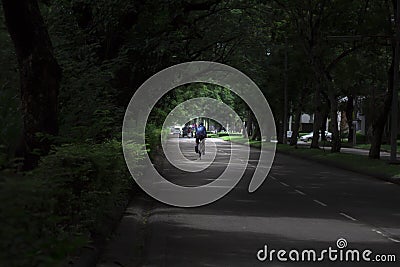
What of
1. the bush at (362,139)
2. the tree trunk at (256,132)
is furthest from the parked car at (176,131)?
the bush at (362,139)

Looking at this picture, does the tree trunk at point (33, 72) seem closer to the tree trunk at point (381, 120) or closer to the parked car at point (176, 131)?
the tree trunk at point (381, 120)

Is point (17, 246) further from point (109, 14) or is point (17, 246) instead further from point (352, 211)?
point (109, 14)

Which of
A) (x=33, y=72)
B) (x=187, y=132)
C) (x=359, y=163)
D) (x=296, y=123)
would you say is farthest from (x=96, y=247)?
(x=187, y=132)

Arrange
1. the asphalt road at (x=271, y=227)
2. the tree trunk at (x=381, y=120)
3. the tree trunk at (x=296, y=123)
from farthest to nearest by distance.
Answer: the tree trunk at (x=296, y=123) → the tree trunk at (x=381, y=120) → the asphalt road at (x=271, y=227)

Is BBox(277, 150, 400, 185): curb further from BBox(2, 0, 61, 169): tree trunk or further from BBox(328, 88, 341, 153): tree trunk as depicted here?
BBox(2, 0, 61, 169): tree trunk

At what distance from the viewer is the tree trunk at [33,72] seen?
12.1 meters

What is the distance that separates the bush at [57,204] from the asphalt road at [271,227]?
2.62 ft

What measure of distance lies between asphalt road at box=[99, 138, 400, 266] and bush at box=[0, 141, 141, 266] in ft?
2.62

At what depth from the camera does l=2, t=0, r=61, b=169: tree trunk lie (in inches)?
475

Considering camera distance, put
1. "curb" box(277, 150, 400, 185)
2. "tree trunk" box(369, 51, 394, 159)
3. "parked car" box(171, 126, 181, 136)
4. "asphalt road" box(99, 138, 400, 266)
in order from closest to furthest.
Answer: "asphalt road" box(99, 138, 400, 266)
"curb" box(277, 150, 400, 185)
"tree trunk" box(369, 51, 394, 159)
"parked car" box(171, 126, 181, 136)

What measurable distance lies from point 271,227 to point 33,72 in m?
5.27

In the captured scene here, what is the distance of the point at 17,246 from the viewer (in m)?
5.04

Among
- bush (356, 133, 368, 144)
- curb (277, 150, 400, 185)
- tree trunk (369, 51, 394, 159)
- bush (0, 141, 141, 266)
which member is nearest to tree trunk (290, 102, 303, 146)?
curb (277, 150, 400, 185)

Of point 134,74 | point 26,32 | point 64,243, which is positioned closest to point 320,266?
point 64,243
